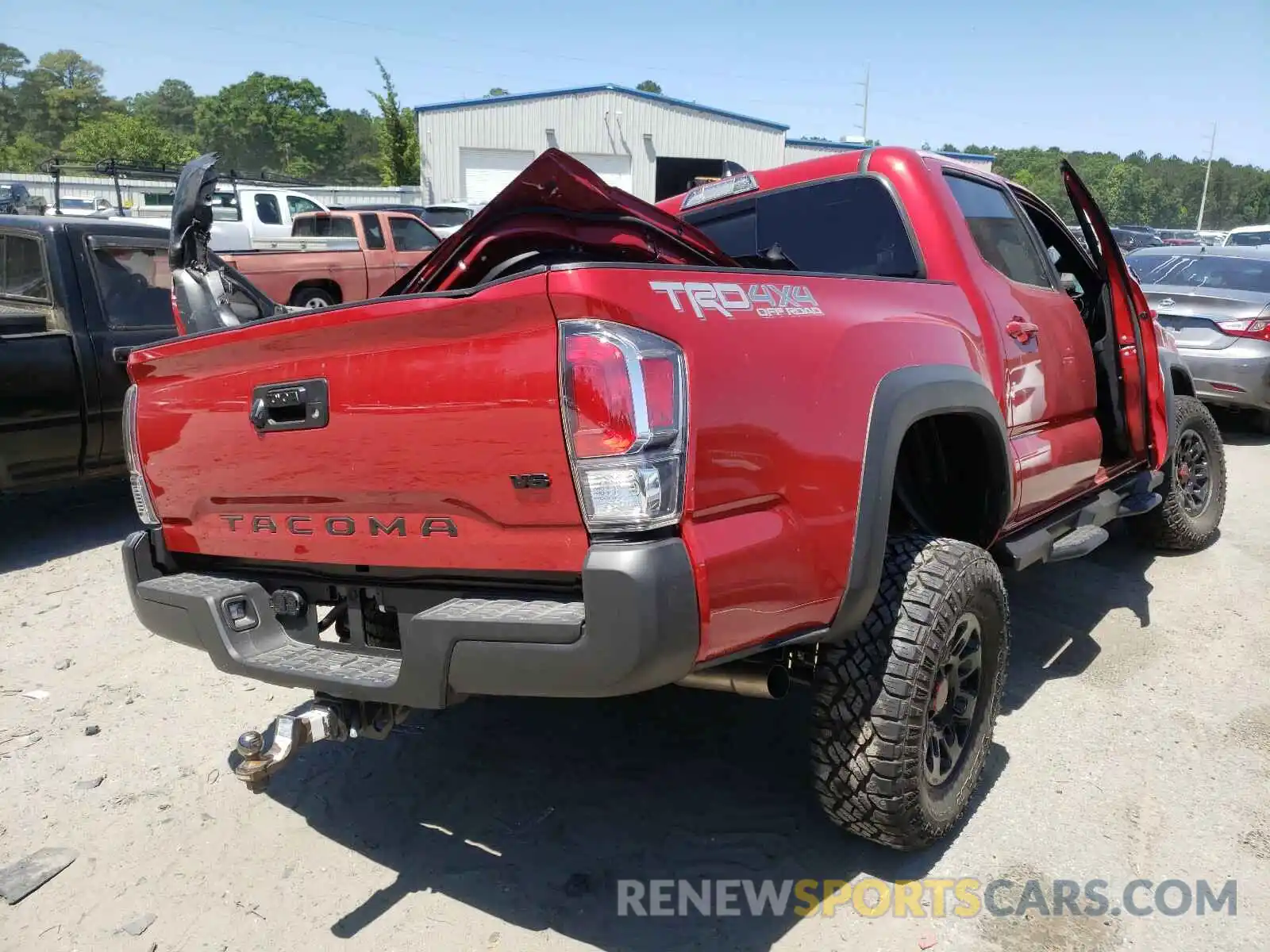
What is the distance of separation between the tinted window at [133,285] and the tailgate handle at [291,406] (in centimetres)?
382

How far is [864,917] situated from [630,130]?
99.7 feet

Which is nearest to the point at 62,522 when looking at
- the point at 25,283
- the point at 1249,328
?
the point at 25,283

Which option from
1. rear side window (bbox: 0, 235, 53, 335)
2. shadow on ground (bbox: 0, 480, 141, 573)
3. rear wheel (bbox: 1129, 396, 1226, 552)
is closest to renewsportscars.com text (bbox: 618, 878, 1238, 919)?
rear wheel (bbox: 1129, 396, 1226, 552)

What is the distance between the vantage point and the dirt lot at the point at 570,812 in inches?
96.6

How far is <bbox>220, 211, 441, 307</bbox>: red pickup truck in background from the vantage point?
11312 mm

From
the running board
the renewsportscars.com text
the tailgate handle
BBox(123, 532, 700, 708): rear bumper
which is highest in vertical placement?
the tailgate handle

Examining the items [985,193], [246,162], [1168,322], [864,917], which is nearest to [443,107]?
[1168,322]

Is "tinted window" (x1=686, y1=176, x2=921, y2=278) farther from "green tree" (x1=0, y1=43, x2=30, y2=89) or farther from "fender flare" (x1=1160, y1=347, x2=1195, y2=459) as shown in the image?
"green tree" (x1=0, y1=43, x2=30, y2=89)

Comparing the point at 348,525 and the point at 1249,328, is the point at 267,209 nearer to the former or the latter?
the point at 1249,328

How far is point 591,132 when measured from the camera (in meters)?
30.0

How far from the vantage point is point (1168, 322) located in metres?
8.69

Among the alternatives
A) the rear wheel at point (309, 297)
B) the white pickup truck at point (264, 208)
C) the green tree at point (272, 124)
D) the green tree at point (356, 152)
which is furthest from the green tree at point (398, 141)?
the green tree at point (272, 124)

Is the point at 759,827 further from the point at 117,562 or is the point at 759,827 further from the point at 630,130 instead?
the point at 630,130

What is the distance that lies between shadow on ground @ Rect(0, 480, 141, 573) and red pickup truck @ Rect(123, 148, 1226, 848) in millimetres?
3027
